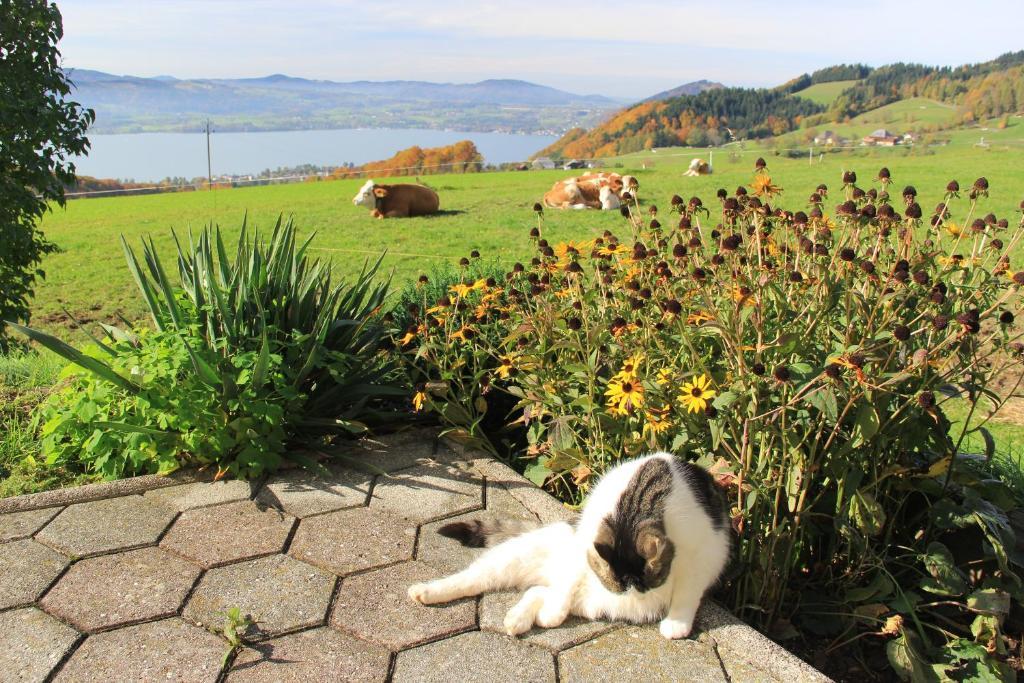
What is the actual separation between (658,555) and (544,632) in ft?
1.46

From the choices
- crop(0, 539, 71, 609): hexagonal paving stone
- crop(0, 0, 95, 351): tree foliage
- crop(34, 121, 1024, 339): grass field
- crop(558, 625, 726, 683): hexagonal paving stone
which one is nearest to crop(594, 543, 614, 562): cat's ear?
crop(558, 625, 726, 683): hexagonal paving stone

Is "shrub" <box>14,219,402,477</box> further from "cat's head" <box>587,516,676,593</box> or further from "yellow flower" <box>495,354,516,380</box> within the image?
"cat's head" <box>587,516,676,593</box>

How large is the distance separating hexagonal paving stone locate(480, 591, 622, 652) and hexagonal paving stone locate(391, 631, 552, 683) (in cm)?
4

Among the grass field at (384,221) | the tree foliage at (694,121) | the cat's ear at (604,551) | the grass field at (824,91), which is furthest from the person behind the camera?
the grass field at (824,91)

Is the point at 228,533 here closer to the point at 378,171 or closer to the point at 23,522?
the point at 23,522

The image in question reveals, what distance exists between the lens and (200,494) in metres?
3.15

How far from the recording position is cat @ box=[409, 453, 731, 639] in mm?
2281

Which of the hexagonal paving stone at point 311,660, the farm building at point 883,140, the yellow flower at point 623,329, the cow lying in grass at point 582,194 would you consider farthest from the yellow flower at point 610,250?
the farm building at point 883,140

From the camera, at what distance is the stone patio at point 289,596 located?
2186mm

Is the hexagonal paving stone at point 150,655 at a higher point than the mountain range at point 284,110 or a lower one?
lower

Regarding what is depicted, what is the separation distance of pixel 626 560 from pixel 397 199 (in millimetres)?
12025

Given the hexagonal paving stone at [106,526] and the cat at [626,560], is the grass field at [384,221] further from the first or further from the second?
the cat at [626,560]

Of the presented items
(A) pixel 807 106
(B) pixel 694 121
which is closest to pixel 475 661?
(B) pixel 694 121

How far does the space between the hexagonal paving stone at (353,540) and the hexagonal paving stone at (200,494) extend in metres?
0.37
